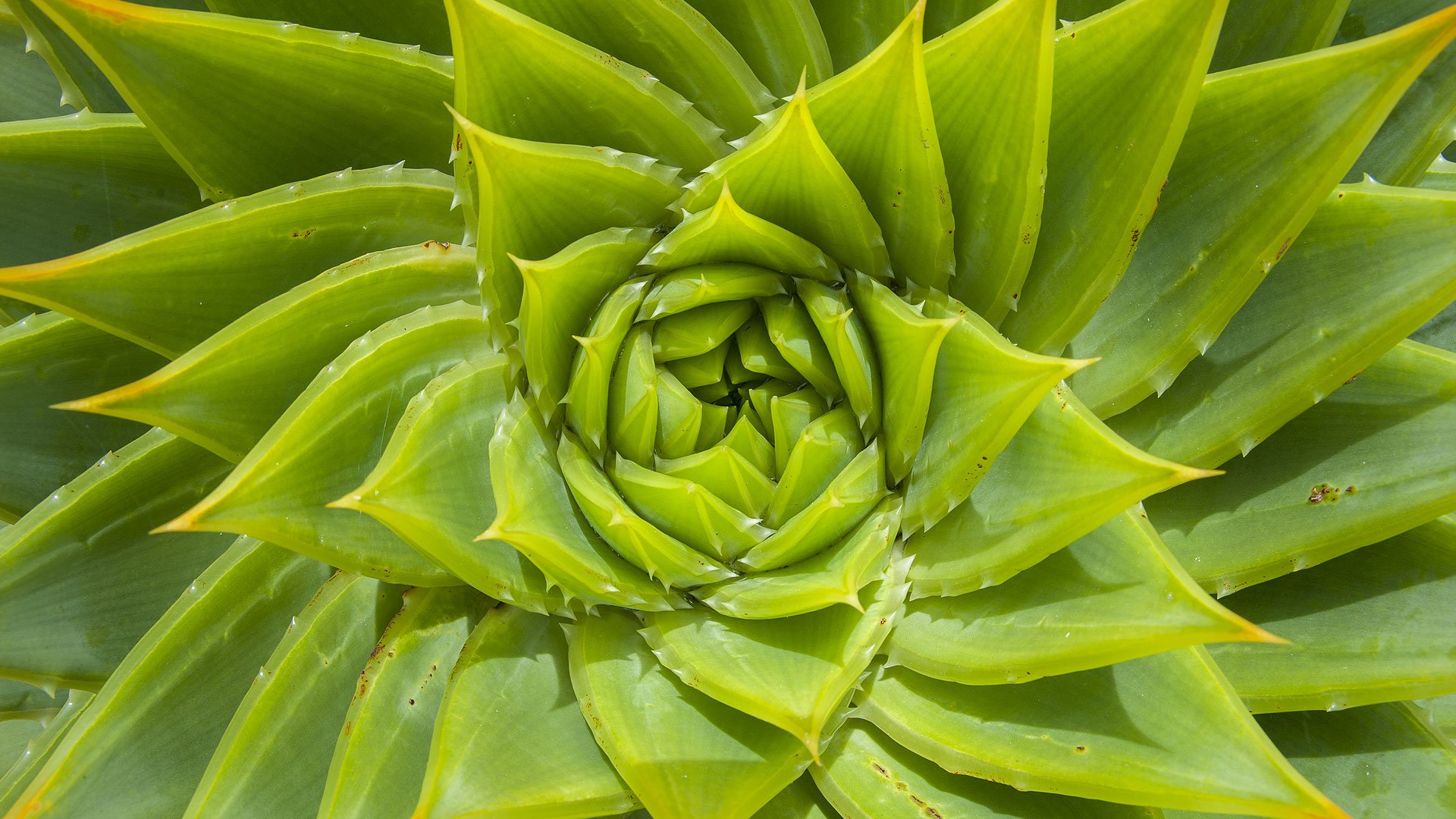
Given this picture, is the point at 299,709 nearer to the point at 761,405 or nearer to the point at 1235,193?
the point at 761,405

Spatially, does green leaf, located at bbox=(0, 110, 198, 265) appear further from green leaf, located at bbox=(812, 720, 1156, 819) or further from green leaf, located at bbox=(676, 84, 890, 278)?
green leaf, located at bbox=(812, 720, 1156, 819)

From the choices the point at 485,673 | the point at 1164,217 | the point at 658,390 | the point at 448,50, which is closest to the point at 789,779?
the point at 485,673

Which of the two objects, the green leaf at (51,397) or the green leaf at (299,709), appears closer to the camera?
the green leaf at (299,709)

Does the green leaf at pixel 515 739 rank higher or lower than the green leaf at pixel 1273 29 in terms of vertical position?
lower

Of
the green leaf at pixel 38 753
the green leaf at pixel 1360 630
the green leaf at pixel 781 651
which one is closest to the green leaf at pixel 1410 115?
the green leaf at pixel 1360 630

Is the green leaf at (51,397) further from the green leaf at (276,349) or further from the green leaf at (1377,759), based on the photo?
the green leaf at (1377,759)

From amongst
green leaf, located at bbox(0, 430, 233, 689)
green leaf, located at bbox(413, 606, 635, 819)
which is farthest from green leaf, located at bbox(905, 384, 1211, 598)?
green leaf, located at bbox(0, 430, 233, 689)

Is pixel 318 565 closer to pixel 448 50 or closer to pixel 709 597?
pixel 709 597
